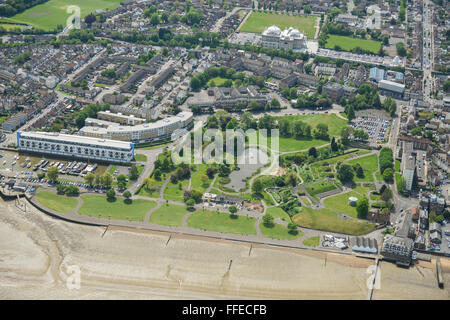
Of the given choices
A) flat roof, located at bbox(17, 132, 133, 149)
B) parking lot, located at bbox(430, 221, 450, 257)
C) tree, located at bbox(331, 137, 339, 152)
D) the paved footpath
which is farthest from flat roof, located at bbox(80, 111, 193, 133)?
parking lot, located at bbox(430, 221, 450, 257)

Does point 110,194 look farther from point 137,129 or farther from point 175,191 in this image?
point 137,129

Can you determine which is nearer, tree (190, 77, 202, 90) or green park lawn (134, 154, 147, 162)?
green park lawn (134, 154, 147, 162)

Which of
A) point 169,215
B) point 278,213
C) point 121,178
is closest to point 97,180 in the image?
point 121,178

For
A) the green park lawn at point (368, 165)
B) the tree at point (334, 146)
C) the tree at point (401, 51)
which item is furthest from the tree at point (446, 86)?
the tree at point (334, 146)

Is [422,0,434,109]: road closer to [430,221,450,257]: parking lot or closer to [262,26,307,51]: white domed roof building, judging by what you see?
[262,26,307,51]: white domed roof building

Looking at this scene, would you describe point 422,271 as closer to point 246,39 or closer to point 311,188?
point 311,188
